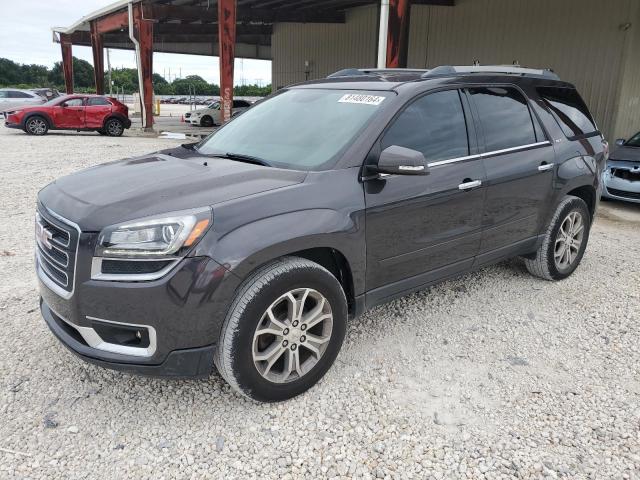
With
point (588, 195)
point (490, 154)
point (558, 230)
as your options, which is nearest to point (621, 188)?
point (588, 195)

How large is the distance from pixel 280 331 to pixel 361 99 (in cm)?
159

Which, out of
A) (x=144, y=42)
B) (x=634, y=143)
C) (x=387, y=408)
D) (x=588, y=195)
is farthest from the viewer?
(x=144, y=42)

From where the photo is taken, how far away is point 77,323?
2490mm

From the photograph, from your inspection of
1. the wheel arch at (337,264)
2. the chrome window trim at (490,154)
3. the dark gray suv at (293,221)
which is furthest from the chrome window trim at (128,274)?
the chrome window trim at (490,154)

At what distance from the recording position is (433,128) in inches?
134

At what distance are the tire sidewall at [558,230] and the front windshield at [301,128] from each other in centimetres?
208

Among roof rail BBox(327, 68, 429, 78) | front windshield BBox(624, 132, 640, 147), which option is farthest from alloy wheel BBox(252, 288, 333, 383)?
front windshield BBox(624, 132, 640, 147)

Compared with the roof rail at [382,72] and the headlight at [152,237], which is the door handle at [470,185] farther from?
the headlight at [152,237]

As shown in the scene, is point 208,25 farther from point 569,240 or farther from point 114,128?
point 569,240

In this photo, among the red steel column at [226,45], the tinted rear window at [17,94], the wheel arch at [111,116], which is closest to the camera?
the red steel column at [226,45]

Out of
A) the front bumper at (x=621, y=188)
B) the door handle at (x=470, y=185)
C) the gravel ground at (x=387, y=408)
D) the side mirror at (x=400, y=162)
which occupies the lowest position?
the gravel ground at (x=387, y=408)

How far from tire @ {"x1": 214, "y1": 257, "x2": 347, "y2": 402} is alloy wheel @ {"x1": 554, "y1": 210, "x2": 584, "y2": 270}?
2.54 meters

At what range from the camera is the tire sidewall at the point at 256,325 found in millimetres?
2512

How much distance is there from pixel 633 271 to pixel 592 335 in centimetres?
180
